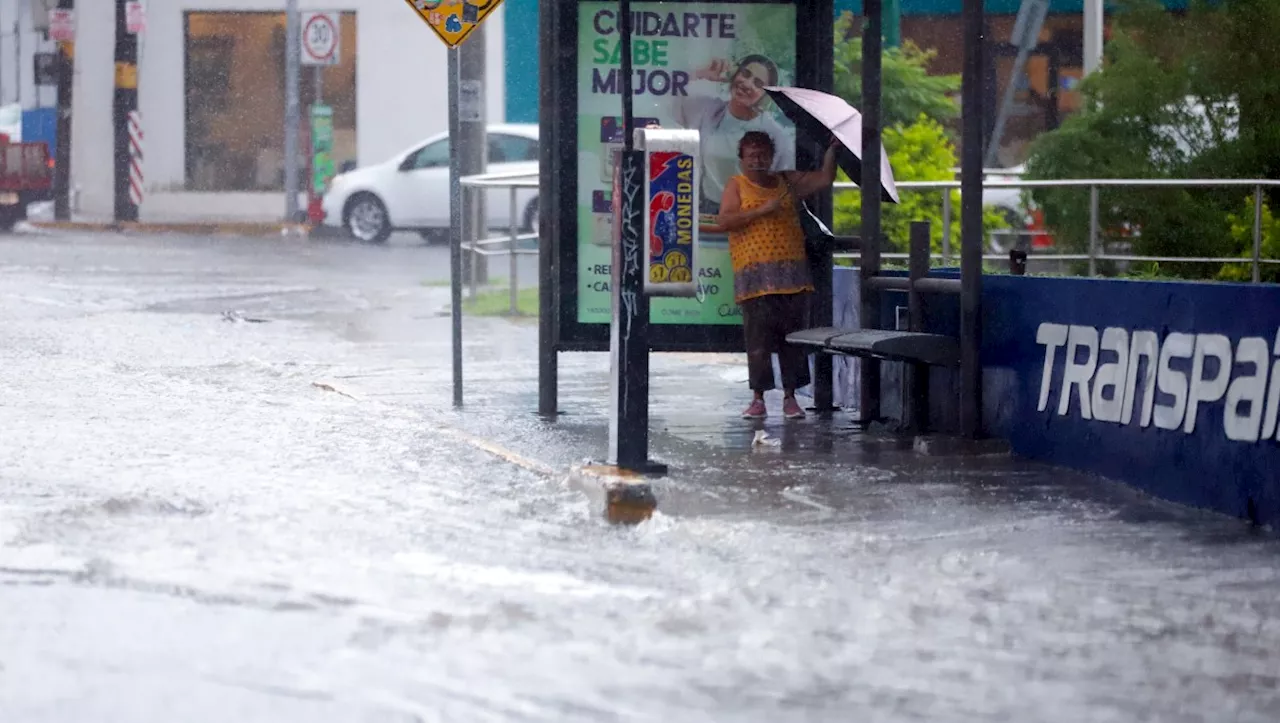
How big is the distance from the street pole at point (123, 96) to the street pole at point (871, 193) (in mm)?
28131

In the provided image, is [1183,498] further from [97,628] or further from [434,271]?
[434,271]

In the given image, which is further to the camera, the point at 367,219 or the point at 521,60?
the point at 521,60

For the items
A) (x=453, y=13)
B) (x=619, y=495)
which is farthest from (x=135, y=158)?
(x=619, y=495)

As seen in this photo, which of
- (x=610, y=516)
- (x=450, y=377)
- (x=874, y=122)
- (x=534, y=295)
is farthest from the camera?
(x=534, y=295)

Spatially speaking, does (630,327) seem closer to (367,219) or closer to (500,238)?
(500,238)

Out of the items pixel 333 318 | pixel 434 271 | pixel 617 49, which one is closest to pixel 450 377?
pixel 617 49

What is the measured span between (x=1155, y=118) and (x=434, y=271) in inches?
421

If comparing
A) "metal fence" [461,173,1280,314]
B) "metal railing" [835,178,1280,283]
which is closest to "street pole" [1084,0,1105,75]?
"metal fence" [461,173,1280,314]

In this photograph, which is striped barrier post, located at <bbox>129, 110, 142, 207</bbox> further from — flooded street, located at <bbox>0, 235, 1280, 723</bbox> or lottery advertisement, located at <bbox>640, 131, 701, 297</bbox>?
lottery advertisement, located at <bbox>640, 131, 701, 297</bbox>

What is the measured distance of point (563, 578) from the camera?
734 cm

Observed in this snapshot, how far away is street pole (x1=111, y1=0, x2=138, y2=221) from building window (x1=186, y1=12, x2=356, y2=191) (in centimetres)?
104

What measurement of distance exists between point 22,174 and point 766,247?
25250mm

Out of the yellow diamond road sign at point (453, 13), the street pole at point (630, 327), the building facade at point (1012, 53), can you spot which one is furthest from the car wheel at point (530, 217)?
the street pole at point (630, 327)

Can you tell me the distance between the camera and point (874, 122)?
39.9 feet
